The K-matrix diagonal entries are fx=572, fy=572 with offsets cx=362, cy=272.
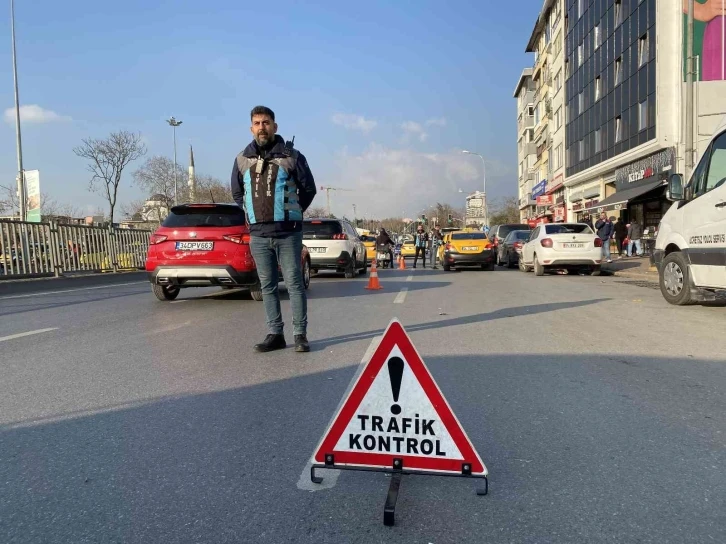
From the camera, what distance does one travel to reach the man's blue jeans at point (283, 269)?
18.5 ft

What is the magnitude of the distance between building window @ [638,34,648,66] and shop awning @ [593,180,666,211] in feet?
19.7

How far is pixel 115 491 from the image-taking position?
8.84 feet

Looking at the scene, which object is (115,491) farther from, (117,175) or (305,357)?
(117,175)

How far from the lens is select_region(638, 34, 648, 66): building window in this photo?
27.3 meters

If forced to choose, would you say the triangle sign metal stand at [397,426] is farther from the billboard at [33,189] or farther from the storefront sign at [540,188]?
the storefront sign at [540,188]

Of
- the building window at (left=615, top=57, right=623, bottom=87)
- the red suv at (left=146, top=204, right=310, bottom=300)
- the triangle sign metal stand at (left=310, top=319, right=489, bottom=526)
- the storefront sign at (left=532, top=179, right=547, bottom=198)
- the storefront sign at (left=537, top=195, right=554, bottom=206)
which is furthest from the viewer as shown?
the storefront sign at (left=532, top=179, right=547, bottom=198)

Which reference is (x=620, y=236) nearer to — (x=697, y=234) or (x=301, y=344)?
(x=697, y=234)

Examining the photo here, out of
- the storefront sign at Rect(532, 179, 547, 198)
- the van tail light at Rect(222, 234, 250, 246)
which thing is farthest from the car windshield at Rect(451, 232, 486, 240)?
the storefront sign at Rect(532, 179, 547, 198)

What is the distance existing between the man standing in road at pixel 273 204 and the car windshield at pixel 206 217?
12.1 ft

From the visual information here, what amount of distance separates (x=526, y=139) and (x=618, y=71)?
123ft

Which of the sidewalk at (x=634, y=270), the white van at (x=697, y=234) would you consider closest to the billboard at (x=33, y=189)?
the sidewalk at (x=634, y=270)

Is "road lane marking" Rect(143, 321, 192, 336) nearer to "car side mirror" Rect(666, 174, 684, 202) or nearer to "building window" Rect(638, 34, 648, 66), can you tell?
"car side mirror" Rect(666, 174, 684, 202)

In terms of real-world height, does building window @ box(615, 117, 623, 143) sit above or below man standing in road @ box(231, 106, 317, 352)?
above

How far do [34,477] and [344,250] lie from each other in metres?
13.2
